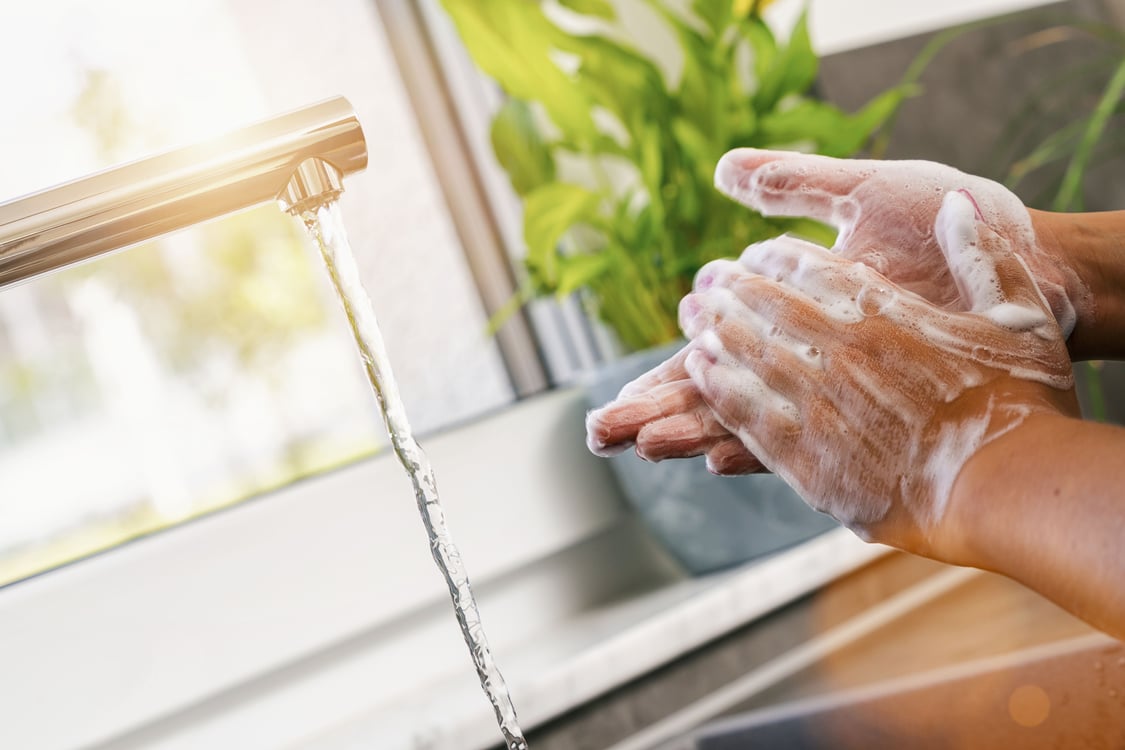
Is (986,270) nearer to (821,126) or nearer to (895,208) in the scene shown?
(895,208)

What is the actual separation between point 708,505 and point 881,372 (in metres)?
0.46

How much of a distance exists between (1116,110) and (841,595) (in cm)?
50

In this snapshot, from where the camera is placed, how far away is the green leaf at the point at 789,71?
88 centimetres

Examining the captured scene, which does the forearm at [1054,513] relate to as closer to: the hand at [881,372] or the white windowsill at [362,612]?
the hand at [881,372]

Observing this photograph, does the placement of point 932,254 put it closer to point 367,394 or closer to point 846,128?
point 846,128

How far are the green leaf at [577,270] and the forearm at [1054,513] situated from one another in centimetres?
51

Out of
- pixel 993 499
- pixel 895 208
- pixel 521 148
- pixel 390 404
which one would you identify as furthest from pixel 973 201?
pixel 521 148

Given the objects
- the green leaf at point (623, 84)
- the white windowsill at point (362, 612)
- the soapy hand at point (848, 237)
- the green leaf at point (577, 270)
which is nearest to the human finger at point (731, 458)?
the soapy hand at point (848, 237)

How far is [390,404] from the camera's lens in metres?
0.45

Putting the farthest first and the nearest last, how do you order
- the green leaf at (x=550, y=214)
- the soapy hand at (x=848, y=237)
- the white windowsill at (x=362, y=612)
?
the green leaf at (x=550, y=214) < the white windowsill at (x=362, y=612) < the soapy hand at (x=848, y=237)

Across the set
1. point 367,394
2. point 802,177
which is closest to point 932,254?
point 802,177

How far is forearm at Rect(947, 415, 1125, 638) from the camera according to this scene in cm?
30

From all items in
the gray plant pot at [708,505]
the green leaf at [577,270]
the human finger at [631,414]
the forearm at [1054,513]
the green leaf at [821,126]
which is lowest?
the gray plant pot at [708,505]

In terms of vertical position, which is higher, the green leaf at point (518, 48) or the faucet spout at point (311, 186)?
the green leaf at point (518, 48)
